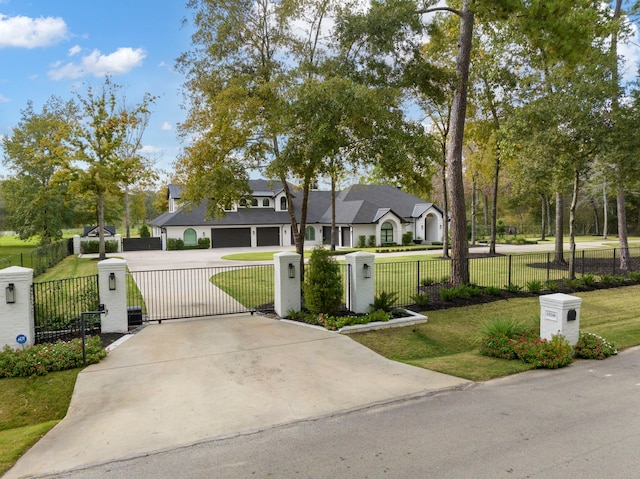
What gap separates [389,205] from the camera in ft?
140

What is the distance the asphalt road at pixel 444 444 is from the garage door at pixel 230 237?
34906 mm

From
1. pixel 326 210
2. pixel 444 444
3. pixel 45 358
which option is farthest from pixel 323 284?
pixel 326 210

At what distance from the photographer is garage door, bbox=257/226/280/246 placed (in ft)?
134

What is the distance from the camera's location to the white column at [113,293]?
9.03 metres

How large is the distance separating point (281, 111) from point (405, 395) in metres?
7.03

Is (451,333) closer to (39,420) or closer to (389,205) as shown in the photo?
(39,420)

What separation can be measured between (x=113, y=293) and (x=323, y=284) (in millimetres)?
4580

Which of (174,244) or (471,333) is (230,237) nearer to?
(174,244)

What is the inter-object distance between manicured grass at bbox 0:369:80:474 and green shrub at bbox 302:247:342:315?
5111 millimetres

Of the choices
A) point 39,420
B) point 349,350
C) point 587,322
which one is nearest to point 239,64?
point 349,350

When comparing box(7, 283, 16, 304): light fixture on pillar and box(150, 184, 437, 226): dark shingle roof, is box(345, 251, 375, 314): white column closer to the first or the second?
box(7, 283, 16, 304): light fixture on pillar

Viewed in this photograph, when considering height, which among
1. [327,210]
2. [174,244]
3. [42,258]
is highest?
[327,210]

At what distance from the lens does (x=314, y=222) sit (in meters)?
41.6

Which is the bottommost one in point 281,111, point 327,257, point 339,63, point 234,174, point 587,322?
point 587,322
